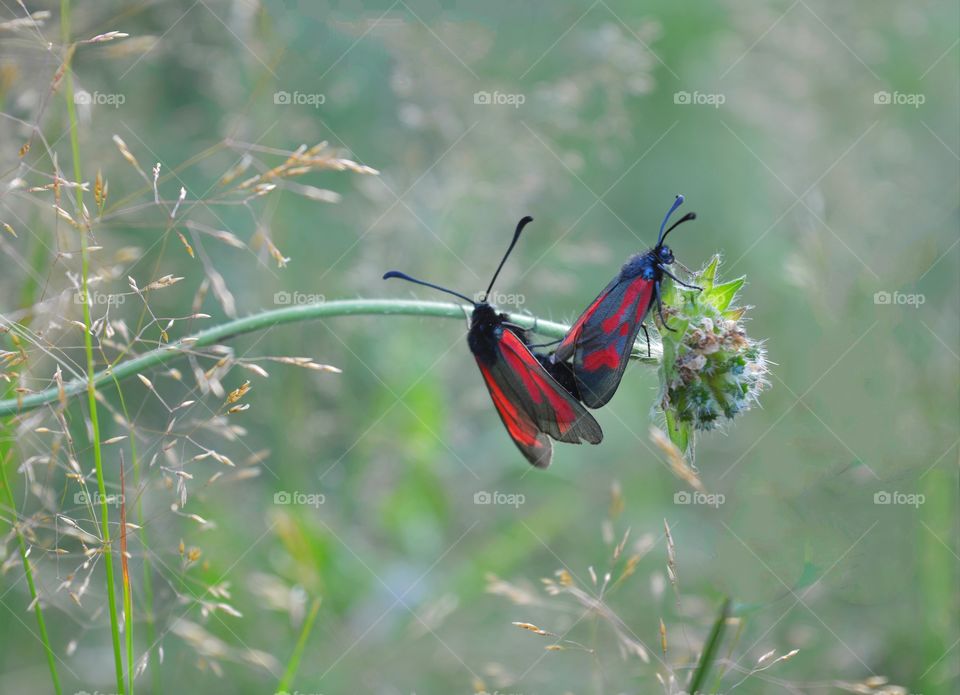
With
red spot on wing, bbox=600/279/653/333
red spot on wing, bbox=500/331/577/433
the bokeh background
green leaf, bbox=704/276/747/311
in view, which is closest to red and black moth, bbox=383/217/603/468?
red spot on wing, bbox=500/331/577/433

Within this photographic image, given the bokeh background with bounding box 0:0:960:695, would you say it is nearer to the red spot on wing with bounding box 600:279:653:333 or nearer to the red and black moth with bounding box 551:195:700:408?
the red and black moth with bounding box 551:195:700:408

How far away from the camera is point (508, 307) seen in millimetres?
5539

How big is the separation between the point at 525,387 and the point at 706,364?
0.70 meters

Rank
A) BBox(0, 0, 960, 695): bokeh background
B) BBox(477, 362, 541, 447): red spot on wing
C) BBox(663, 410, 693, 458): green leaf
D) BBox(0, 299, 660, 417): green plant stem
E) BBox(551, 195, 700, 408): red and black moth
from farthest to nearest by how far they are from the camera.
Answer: BBox(0, 0, 960, 695): bokeh background < BBox(477, 362, 541, 447): red spot on wing < BBox(663, 410, 693, 458): green leaf < BBox(551, 195, 700, 408): red and black moth < BBox(0, 299, 660, 417): green plant stem

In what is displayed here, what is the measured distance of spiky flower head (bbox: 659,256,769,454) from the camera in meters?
2.99

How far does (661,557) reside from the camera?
557 centimetres

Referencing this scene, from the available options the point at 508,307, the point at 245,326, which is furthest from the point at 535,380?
the point at 508,307

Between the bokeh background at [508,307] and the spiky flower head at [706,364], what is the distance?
1.07 metres

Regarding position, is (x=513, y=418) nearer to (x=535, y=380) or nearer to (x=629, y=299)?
(x=535, y=380)

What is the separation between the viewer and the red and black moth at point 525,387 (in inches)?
123

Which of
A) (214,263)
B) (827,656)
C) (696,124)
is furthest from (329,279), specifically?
(827,656)

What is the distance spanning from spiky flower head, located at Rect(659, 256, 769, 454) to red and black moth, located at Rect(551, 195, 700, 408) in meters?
0.07

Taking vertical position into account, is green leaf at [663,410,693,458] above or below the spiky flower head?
below

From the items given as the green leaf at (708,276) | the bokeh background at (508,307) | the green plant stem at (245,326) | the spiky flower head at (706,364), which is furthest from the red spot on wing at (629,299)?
the bokeh background at (508,307)
